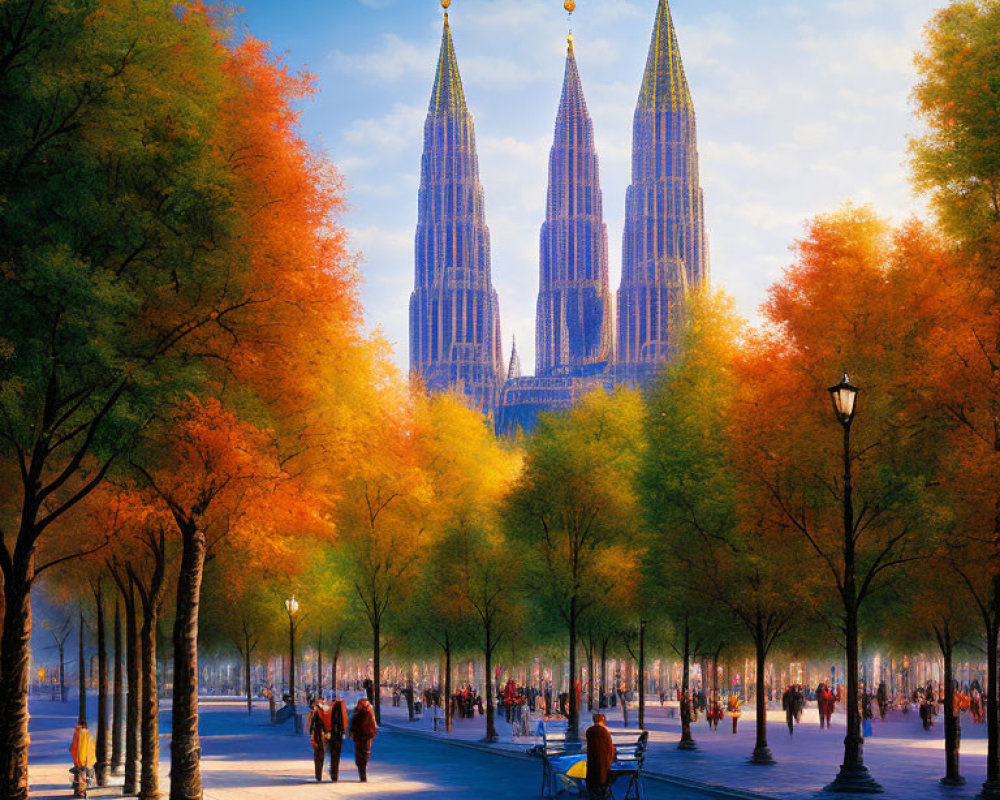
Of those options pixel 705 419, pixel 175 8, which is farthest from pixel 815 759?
pixel 175 8

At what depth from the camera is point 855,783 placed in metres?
23.9

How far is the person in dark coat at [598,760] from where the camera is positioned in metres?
19.4

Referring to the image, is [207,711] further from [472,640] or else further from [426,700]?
[472,640]

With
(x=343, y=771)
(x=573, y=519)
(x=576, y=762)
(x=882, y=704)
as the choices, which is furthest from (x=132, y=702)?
(x=882, y=704)

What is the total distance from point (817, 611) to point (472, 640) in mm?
27941

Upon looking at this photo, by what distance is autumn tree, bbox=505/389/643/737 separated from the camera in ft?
135

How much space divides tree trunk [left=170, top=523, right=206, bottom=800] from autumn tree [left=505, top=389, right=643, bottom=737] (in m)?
21.8

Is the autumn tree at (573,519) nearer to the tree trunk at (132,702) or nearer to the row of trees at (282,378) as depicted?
the row of trees at (282,378)

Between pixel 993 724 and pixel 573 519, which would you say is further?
pixel 573 519

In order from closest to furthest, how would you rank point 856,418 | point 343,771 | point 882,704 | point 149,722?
point 149,722 → point 856,418 → point 343,771 → point 882,704

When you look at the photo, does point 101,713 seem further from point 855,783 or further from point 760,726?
point 855,783

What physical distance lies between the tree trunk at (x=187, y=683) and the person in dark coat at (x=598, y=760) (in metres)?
6.89

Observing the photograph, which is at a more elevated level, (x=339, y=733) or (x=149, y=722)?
(x=149, y=722)

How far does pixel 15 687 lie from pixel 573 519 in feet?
89.3
